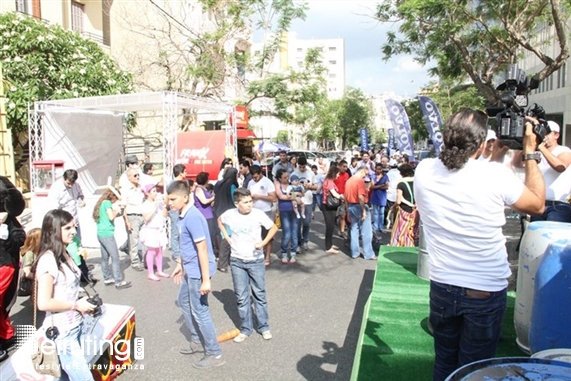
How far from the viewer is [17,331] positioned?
4.96m

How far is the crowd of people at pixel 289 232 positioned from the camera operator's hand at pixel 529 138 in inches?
0.4

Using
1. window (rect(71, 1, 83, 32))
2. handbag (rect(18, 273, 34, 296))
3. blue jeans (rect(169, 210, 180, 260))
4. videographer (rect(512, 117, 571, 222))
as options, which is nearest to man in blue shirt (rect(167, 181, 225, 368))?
handbag (rect(18, 273, 34, 296))

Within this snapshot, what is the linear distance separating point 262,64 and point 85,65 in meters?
6.81

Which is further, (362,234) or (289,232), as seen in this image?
(362,234)

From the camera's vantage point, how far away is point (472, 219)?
2.17 m

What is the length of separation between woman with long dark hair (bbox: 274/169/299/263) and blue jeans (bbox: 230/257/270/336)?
3111 millimetres

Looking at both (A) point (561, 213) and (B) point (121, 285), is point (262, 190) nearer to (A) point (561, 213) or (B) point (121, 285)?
(B) point (121, 285)

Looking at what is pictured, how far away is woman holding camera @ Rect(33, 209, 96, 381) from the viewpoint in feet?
9.91

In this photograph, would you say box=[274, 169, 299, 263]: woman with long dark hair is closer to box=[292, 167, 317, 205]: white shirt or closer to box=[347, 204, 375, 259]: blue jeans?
box=[292, 167, 317, 205]: white shirt

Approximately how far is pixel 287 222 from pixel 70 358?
5112 millimetres

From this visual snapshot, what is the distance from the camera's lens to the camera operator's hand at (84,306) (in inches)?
124

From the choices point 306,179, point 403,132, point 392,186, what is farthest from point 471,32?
point 306,179

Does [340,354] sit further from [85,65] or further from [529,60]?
[529,60]

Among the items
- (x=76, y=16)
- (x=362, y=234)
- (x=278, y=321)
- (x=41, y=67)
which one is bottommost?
(x=278, y=321)
